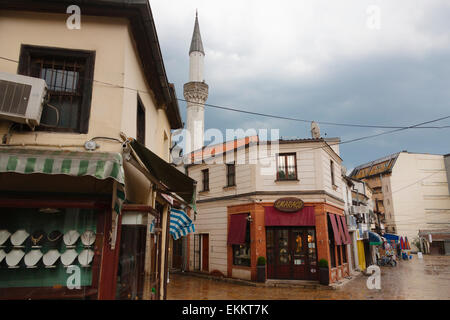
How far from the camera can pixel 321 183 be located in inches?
632

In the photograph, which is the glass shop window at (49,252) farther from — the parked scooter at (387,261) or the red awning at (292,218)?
the parked scooter at (387,261)

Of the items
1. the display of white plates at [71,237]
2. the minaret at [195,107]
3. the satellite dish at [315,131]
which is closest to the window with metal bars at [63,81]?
the display of white plates at [71,237]

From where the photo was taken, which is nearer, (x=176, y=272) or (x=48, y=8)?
(x=48, y=8)

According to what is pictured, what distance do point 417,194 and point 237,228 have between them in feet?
138

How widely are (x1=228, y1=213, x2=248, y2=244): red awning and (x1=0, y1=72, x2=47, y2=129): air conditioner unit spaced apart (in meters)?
13.3

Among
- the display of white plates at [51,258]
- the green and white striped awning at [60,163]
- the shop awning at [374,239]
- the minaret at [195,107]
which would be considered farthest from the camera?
the minaret at [195,107]

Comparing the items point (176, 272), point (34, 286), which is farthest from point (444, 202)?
point (34, 286)

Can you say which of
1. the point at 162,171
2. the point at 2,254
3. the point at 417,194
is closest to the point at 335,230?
the point at 162,171

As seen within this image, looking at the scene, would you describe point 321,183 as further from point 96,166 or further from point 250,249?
point 96,166

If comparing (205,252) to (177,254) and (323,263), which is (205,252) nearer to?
(177,254)

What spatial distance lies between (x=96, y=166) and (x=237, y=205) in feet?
45.6

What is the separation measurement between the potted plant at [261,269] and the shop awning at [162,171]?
10.1 m

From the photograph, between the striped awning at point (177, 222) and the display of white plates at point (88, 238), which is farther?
the striped awning at point (177, 222)

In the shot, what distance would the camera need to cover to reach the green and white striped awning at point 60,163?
4.10 m
